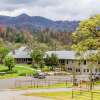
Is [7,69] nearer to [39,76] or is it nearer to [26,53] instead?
[39,76]

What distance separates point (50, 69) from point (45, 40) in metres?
93.2

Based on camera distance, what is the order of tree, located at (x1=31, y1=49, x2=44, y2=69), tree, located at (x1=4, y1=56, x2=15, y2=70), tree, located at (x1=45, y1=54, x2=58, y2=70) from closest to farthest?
tree, located at (x1=4, y1=56, x2=15, y2=70) < tree, located at (x1=31, y1=49, x2=44, y2=69) < tree, located at (x1=45, y1=54, x2=58, y2=70)

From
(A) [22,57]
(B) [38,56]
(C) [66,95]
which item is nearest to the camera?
(C) [66,95]

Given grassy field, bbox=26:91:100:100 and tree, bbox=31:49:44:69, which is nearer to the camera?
grassy field, bbox=26:91:100:100

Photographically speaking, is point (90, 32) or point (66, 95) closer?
point (66, 95)

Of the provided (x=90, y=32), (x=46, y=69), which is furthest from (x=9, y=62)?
(x=90, y=32)

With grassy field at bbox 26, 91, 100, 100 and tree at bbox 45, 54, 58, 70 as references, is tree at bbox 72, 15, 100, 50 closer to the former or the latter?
grassy field at bbox 26, 91, 100, 100

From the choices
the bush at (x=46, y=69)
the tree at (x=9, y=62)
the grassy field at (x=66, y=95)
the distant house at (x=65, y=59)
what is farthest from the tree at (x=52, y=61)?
the grassy field at (x=66, y=95)

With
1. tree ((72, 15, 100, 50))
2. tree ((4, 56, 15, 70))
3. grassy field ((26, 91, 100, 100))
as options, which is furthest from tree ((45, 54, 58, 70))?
grassy field ((26, 91, 100, 100))

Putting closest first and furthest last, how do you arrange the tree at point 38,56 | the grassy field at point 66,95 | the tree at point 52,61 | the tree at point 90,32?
the grassy field at point 66,95, the tree at point 90,32, the tree at point 38,56, the tree at point 52,61

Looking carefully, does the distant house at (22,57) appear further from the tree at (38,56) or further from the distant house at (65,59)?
the tree at (38,56)

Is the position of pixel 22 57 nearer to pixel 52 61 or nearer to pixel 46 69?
pixel 52 61

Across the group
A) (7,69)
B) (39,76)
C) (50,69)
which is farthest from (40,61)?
(39,76)

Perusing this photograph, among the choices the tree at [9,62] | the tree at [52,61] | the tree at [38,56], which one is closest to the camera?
the tree at [9,62]
